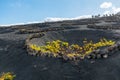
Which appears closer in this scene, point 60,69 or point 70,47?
point 60,69

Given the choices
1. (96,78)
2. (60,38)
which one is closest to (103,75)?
(96,78)

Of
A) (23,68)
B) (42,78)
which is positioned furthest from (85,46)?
(42,78)

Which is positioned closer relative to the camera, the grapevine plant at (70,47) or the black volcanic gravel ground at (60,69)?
the black volcanic gravel ground at (60,69)

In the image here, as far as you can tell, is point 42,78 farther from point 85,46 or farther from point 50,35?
point 50,35

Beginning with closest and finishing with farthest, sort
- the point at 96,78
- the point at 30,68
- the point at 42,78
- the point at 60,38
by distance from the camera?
the point at 96,78, the point at 42,78, the point at 30,68, the point at 60,38

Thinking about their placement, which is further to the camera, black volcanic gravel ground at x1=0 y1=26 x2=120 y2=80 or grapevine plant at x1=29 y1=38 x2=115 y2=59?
grapevine plant at x1=29 y1=38 x2=115 y2=59

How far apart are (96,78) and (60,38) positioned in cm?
2151

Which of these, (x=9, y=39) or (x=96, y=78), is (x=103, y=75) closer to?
(x=96, y=78)

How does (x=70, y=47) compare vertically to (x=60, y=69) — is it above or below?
below

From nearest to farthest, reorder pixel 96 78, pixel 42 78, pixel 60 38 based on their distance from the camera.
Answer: pixel 96 78 < pixel 42 78 < pixel 60 38

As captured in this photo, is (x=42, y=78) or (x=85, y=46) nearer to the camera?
(x=42, y=78)

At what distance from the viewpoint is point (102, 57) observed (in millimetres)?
27984

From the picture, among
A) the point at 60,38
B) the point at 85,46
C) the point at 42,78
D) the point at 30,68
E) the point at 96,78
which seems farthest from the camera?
the point at 60,38

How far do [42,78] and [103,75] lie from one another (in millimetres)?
5421
